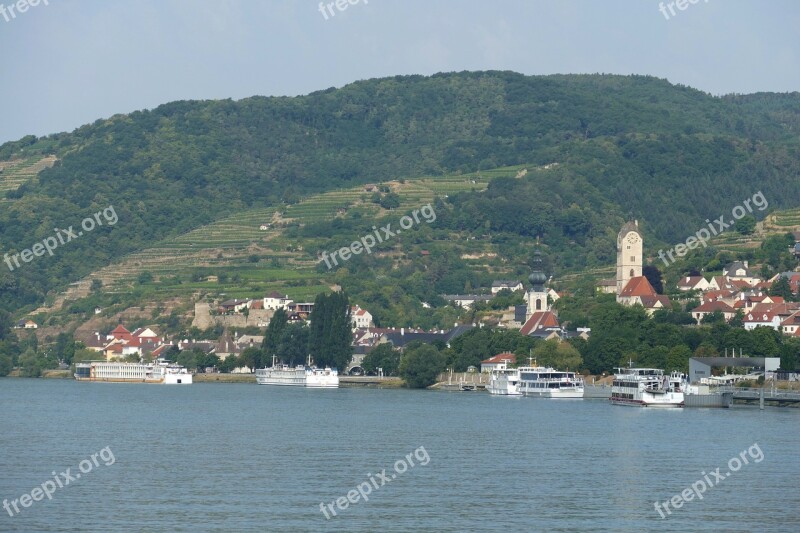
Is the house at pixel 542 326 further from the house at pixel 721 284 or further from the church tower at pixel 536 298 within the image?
the house at pixel 721 284

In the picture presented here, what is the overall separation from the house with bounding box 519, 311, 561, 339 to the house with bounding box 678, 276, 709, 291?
14.1 m

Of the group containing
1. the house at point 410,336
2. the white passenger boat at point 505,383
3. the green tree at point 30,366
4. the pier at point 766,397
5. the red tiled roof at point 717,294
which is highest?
the red tiled roof at point 717,294

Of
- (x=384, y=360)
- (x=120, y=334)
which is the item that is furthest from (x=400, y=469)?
(x=120, y=334)

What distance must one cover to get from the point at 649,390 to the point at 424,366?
30.9m

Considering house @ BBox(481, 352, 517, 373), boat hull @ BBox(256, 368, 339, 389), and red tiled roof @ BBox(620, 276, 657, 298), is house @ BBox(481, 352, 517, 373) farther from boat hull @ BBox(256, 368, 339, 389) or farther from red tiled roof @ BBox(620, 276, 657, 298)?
red tiled roof @ BBox(620, 276, 657, 298)

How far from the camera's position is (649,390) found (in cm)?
8862

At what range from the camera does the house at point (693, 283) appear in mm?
135462

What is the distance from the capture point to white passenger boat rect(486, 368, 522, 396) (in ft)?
346

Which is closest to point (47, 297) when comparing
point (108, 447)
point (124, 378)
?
point (124, 378)

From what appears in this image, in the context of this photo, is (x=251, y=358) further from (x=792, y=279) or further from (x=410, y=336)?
(x=792, y=279)

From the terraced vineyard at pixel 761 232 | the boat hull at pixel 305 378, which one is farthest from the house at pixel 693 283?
the boat hull at pixel 305 378

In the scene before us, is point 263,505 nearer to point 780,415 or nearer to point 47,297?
point 780,415

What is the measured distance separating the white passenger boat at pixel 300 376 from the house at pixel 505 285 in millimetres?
37936

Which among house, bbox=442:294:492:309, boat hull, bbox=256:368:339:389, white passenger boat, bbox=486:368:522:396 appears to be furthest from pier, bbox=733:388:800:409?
house, bbox=442:294:492:309
